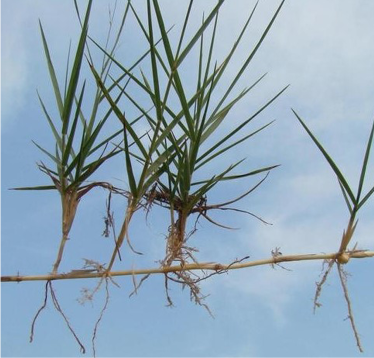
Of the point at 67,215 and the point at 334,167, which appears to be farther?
the point at 67,215

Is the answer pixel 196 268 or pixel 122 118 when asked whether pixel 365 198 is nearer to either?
pixel 196 268

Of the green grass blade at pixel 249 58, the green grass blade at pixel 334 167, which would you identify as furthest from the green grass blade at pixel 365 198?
the green grass blade at pixel 249 58

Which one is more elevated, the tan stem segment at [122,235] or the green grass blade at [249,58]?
the green grass blade at [249,58]

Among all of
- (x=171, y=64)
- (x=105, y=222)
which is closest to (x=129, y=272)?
(x=105, y=222)

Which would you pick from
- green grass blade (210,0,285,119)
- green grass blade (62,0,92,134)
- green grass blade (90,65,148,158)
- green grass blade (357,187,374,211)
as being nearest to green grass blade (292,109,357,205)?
green grass blade (357,187,374,211)

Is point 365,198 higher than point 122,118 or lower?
lower

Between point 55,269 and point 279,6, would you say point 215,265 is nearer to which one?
point 55,269

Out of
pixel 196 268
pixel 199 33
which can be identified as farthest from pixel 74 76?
pixel 196 268

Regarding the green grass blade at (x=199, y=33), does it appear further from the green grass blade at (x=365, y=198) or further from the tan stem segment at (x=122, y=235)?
the green grass blade at (x=365, y=198)

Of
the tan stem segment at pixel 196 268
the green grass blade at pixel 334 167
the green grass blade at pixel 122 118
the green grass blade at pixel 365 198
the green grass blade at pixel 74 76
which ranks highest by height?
the green grass blade at pixel 74 76

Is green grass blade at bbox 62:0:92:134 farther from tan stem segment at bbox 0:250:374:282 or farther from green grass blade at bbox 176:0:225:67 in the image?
tan stem segment at bbox 0:250:374:282

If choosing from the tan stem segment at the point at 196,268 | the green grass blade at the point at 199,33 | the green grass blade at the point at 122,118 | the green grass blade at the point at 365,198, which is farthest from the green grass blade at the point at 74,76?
the green grass blade at the point at 365,198

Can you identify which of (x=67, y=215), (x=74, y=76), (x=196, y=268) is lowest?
(x=196, y=268)

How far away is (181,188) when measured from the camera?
4.32 ft
